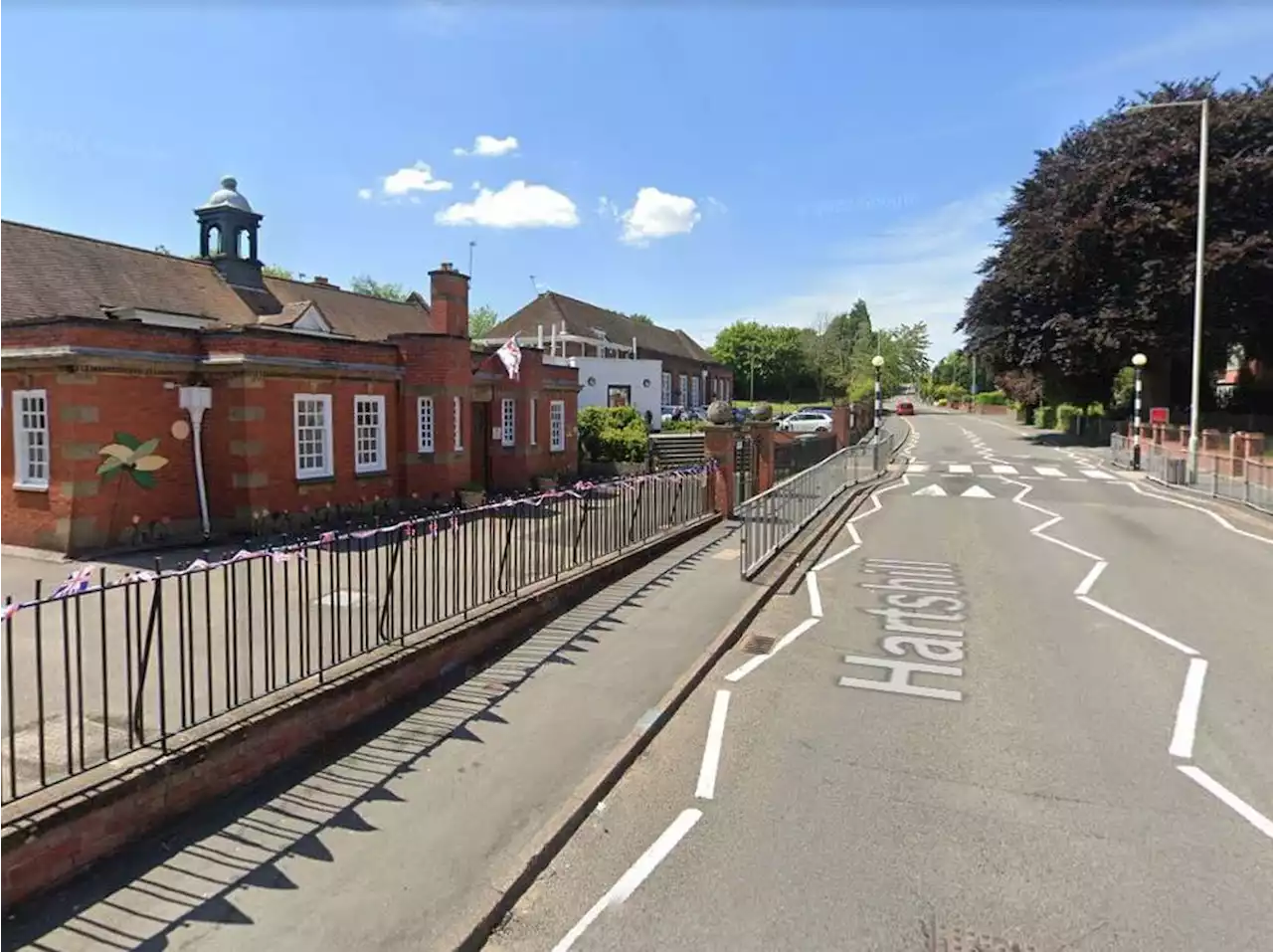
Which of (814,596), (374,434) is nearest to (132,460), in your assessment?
(374,434)

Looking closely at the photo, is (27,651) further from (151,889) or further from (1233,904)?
(1233,904)

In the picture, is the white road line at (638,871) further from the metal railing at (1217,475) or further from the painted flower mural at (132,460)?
the metal railing at (1217,475)

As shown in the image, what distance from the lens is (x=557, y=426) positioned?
2764cm

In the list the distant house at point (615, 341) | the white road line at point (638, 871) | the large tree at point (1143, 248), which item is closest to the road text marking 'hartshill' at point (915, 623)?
the white road line at point (638, 871)

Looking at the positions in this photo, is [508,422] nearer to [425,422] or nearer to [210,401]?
[425,422]

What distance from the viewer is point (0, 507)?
14188 mm

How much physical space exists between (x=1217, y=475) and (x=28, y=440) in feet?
91.1

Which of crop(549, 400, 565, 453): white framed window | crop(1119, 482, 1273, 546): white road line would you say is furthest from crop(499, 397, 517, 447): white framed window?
crop(1119, 482, 1273, 546): white road line

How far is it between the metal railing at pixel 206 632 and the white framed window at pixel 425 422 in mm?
7737

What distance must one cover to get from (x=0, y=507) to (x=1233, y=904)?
1798 cm

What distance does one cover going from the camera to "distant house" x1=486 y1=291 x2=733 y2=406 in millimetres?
52188

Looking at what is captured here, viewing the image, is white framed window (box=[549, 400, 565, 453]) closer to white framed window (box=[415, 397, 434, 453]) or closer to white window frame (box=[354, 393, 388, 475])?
white framed window (box=[415, 397, 434, 453])

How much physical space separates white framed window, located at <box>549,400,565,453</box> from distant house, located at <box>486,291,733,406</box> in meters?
23.2

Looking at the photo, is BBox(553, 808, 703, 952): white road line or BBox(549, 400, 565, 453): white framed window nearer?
BBox(553, 808, 703, 952): white road line
